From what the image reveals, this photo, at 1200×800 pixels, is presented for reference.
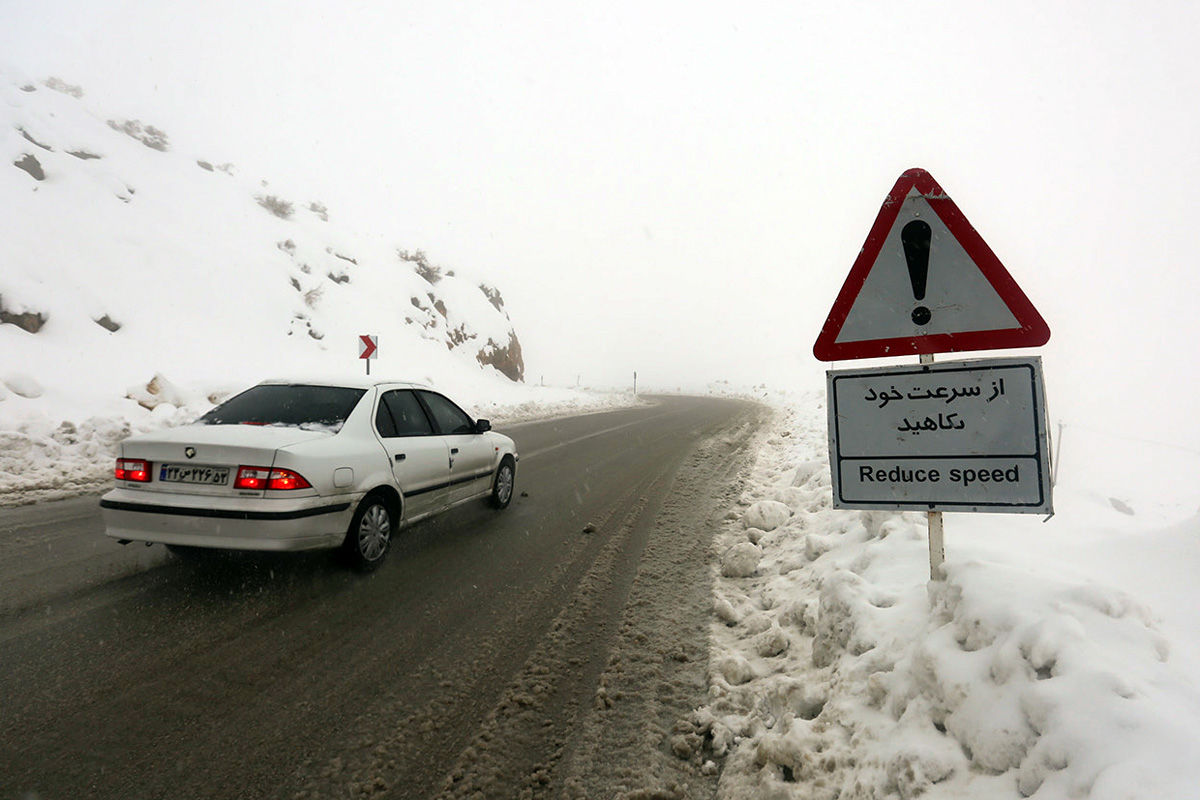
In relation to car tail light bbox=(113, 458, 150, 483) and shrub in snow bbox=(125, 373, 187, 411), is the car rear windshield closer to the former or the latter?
car tail light bbox=(113, 458, 150, 483)

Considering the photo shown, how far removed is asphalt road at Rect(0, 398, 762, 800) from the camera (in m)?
2.26

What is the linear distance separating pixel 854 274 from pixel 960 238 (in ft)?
1.46

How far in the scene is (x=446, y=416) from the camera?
598 centimetres

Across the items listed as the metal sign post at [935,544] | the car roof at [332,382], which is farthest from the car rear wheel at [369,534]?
the metal sign post at [935,544]

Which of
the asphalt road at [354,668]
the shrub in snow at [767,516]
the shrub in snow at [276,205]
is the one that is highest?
the shrub in snow at [276,205]

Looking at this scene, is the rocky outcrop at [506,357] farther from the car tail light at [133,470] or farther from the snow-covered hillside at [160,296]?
the car tail light at [133,470]

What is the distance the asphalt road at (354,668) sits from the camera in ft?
7.40

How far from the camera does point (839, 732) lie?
88.1 inches

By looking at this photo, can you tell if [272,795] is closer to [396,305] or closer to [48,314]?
[48,314]

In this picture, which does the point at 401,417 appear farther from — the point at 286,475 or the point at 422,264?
the point at 422,264

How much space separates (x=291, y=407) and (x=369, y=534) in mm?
1260

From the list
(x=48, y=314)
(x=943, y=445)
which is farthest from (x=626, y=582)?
(x=48, y=314)

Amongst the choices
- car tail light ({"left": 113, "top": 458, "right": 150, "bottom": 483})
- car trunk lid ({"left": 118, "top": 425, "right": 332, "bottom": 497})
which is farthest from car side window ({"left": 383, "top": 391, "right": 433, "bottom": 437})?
car tail light ({"left": 113, "top": 458, "right": 150, "bottom": 483})

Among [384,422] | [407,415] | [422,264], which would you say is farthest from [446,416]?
[422,264]
